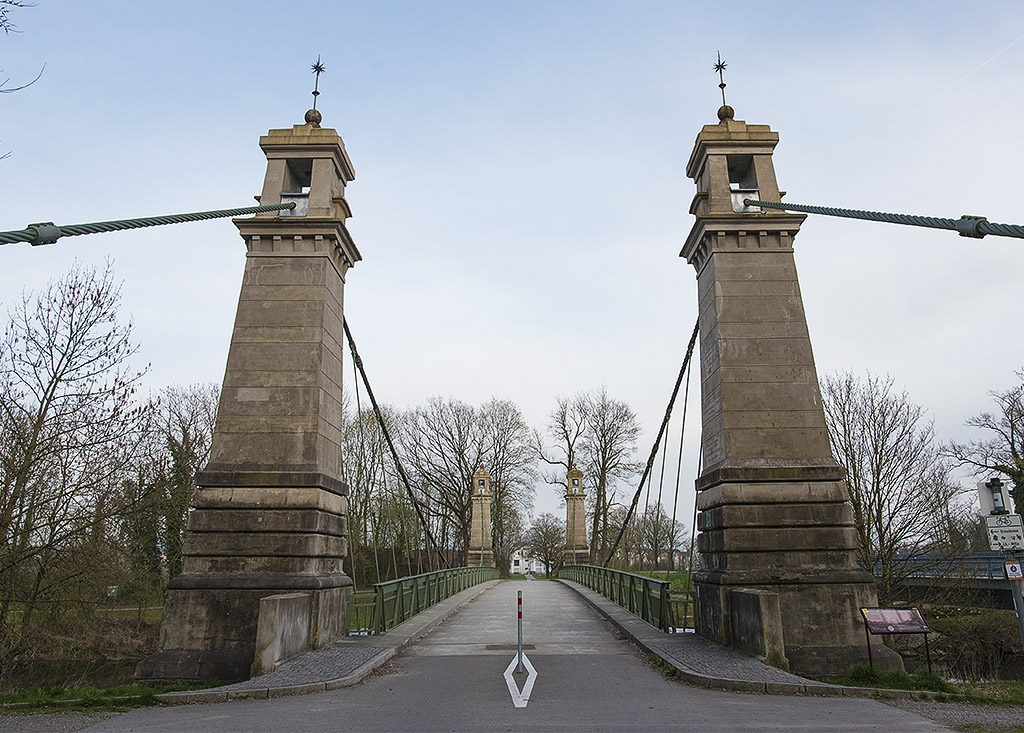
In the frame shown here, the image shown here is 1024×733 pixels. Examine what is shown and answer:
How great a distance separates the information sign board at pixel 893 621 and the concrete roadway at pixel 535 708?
3.62ft

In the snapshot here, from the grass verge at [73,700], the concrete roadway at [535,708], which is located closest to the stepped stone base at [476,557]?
the concrete roadway at [535,708]

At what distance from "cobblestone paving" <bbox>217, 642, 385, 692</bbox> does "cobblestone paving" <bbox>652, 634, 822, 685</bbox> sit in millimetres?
3231

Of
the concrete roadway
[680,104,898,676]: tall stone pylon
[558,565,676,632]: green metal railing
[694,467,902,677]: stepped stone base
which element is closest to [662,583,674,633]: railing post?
[558,565,676,632]: green metal railing

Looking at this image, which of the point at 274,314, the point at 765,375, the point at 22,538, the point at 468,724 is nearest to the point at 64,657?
the point at 22,538

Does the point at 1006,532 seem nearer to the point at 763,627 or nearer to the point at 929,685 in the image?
the point at 929,685

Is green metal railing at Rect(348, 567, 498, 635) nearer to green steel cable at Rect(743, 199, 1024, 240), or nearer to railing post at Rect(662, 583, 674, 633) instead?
railing post at Rect(662, 583, 674, 633)

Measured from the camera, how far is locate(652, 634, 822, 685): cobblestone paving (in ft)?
19.8

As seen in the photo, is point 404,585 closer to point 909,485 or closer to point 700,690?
point 700,690

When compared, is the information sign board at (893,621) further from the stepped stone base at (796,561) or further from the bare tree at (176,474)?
the bare tree at (176,474)

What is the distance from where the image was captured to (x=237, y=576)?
775 cm

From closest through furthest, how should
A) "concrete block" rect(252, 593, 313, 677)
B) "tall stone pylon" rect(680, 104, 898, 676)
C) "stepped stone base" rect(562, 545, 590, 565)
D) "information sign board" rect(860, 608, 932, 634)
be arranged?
"information sign board" rect(860, 608, 932, 634) < "concrete block" rect(252, 593, 313, 677) < "tall stone pylon" rect(680, 104, 898, 676) < "stepped stone base" rect(562, 545, 590, 565)

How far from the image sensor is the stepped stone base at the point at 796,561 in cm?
748

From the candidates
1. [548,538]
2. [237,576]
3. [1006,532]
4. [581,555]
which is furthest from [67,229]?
[548,538]

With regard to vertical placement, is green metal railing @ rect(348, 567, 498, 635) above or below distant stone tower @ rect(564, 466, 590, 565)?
below
